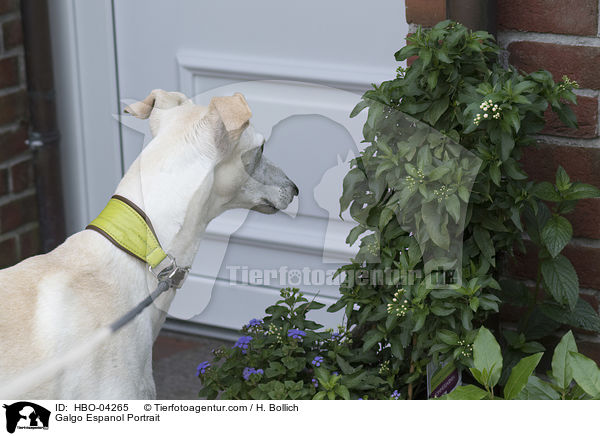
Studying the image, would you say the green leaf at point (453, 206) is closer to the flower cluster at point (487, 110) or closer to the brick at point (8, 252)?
the flower cluster at point (487, 110)

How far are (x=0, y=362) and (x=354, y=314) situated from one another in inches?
26.1

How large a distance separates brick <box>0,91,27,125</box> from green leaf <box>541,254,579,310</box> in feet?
5.65

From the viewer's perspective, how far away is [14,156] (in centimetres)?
258

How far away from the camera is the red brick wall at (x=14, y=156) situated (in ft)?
8.20

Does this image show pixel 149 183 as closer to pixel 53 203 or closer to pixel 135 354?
pixel 135 354

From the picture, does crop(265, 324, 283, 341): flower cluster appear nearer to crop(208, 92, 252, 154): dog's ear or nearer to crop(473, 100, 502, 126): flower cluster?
crop(208, 92, 252, 154): dog's ear

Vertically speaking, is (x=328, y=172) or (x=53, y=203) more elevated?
(x=328, y=172)

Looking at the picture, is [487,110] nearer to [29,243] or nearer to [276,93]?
[276,93]

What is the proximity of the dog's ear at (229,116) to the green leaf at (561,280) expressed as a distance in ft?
2.15

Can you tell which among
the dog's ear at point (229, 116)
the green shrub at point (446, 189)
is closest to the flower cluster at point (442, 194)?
the green shrub at point (446, 189)

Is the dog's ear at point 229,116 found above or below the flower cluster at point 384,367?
above
